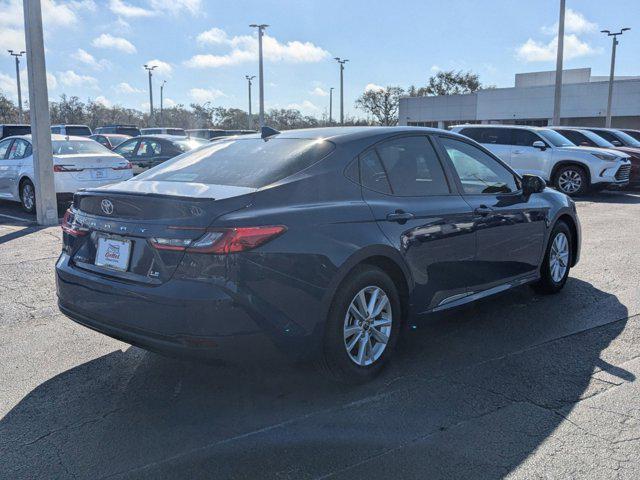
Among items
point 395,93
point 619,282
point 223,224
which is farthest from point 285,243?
point 395,93

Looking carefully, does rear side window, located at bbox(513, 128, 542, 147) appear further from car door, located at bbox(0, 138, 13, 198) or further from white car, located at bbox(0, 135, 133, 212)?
car door, located at bbox(0, 138, 13, 198)

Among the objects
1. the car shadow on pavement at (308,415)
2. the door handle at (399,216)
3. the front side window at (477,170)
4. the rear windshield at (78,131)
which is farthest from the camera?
the rear windshield at (78,131)

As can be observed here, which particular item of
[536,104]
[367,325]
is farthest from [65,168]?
[536,104]

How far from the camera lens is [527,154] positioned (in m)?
15.5

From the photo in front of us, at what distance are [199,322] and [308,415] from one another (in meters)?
0.86

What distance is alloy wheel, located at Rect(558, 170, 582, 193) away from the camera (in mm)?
15266

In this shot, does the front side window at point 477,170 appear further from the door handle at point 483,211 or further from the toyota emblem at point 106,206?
the toyota emblem at point 106,206

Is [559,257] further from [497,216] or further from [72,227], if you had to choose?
A: [72,227]

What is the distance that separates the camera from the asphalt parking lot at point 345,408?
2.96m

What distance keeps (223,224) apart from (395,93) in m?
64.7

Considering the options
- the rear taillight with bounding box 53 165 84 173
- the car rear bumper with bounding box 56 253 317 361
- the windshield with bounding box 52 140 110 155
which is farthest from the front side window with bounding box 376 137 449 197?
the windshield with bounding box 52 140 110 155

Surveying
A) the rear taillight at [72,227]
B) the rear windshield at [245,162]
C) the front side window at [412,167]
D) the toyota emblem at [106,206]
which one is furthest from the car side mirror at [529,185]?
the rear taillight at [72,227]

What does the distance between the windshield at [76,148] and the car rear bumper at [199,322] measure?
8654 mm

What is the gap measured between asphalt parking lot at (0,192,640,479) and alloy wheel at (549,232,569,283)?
688mm
